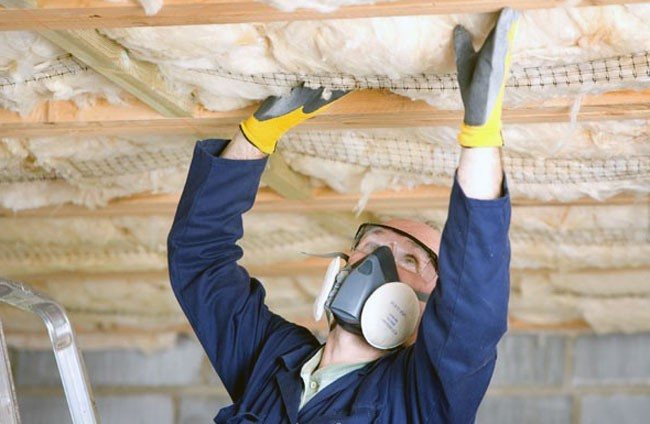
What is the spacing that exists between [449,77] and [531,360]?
2.78 metres

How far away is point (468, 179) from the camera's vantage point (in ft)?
Answer: 6.81

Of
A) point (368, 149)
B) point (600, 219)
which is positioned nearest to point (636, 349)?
point (600, 219)

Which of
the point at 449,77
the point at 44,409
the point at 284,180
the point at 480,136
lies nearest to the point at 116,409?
the point at 44,409

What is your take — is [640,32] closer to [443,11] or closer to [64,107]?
[443,11]

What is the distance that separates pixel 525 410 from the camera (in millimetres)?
4984

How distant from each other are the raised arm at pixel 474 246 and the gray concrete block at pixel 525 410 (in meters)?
2.85

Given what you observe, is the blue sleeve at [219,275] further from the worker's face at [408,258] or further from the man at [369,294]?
the worker's face at [408,258]

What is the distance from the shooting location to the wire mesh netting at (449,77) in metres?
2.42

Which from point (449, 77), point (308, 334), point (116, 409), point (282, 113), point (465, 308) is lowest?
point (116, 409)

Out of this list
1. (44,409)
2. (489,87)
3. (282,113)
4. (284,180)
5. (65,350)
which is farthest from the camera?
(44,409)

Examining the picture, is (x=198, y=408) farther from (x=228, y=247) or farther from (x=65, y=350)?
(x=65, y=350)

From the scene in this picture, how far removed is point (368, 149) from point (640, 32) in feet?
3.40

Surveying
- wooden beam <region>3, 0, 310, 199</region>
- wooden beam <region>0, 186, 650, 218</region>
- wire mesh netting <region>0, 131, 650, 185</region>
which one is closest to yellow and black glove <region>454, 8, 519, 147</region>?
wooden beam <region>3, 0, 310, 199</region>

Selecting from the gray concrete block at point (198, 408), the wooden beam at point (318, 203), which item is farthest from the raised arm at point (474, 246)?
the gray concrete block at point (198, 408)
